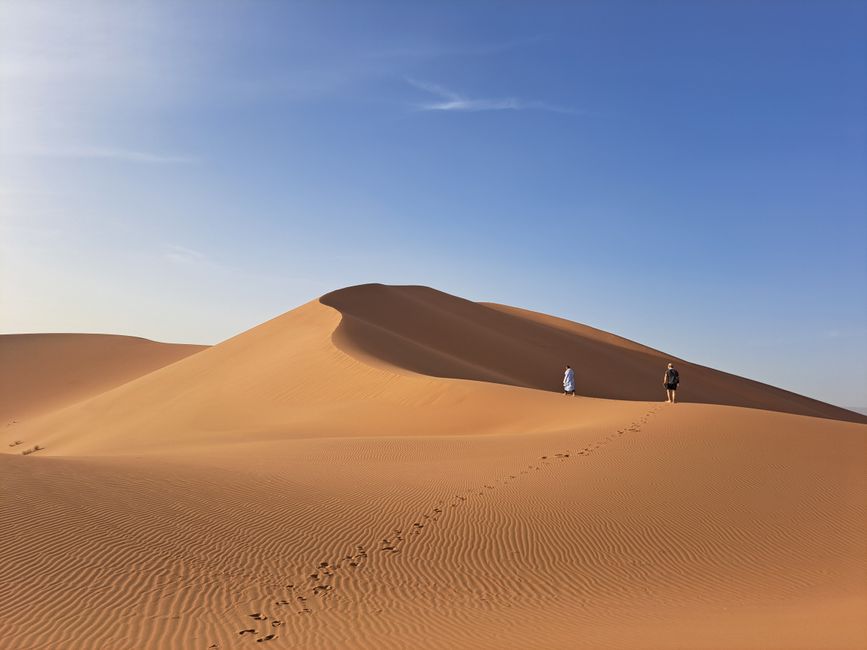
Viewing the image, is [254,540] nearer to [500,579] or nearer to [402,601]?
[402,601]

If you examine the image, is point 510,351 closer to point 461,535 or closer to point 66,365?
point 461,535

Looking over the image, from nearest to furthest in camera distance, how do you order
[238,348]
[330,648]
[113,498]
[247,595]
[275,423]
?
[330,648] → [247,595] → [113,498] → [275,423] → [238,348]

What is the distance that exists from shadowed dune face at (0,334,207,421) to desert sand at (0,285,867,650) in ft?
102

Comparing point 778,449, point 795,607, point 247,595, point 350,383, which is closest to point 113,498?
point 247,595

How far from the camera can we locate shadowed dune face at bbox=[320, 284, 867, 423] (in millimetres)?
33812

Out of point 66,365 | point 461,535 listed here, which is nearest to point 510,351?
point 461,535

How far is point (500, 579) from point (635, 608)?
1735 mm

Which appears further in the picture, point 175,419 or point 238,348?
point 238,348

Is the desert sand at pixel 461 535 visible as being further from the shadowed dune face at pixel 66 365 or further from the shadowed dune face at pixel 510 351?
the shadowed dune face at pixel 66 365

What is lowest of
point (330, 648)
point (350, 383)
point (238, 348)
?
point (330, 648)

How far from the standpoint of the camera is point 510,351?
1593 inches

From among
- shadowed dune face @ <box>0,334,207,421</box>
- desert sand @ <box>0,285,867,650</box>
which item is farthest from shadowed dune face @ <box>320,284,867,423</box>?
shadowed dune face @ <box>0,334,207,421</box>

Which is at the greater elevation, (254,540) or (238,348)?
(238,348)

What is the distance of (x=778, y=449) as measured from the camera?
1405 cm
